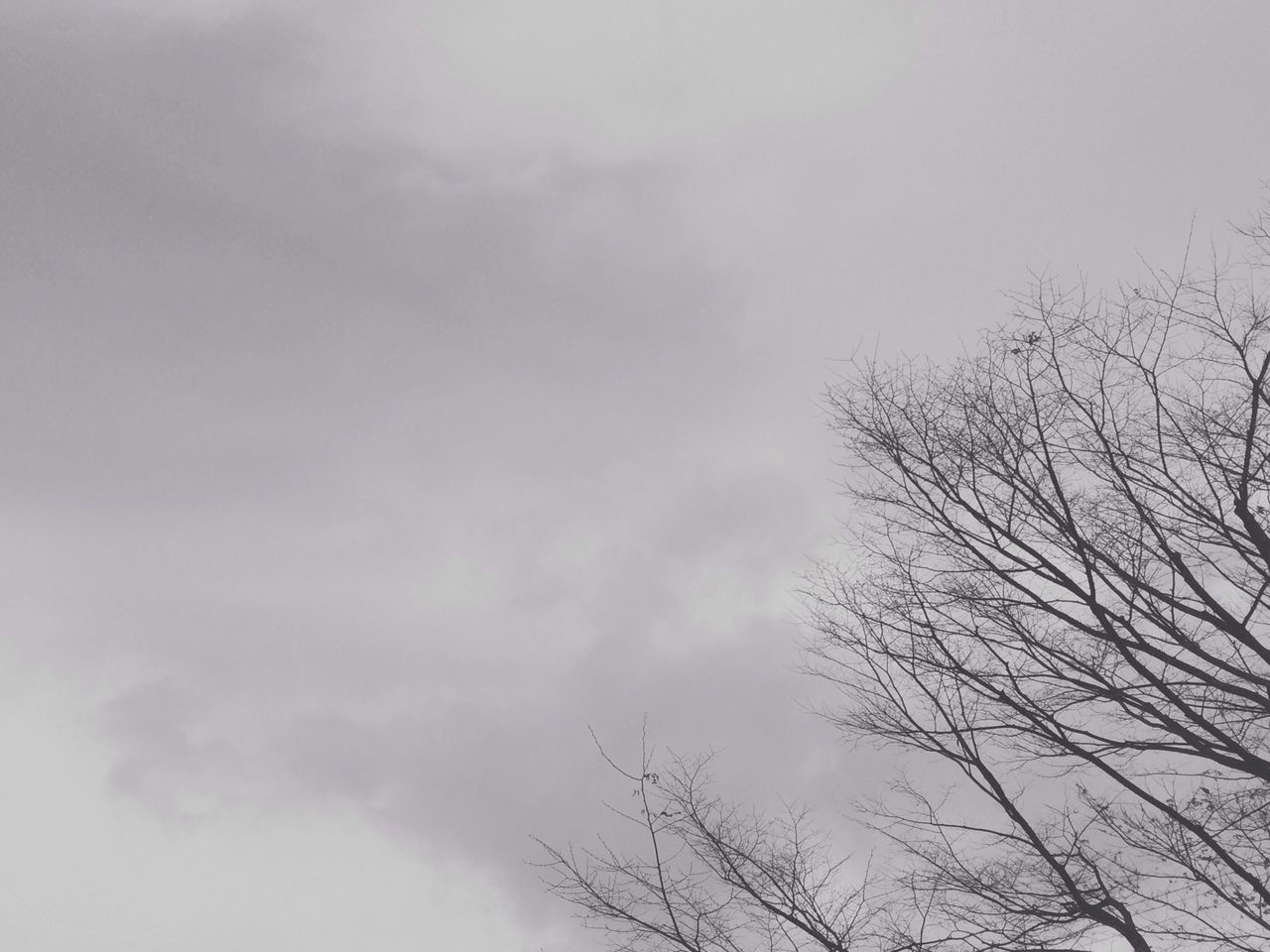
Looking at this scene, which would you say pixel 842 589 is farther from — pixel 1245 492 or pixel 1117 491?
pixel 1245 492

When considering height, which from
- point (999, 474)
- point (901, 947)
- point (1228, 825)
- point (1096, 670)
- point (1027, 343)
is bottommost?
point (901, 947)

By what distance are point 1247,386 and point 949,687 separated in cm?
316

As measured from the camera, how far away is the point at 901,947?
6707mm

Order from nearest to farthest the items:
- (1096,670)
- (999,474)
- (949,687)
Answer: (1096,670), (949,687), (999,474)

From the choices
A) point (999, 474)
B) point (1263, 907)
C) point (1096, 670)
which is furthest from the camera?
point (999, 474)

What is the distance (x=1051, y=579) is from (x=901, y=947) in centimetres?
284

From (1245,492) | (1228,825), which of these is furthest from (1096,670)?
(1245,492)

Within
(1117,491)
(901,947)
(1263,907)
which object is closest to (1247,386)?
(1117,491)

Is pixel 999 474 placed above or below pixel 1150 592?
above

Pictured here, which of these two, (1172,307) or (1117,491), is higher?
(1172,307)

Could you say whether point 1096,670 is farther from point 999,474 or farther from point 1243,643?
point 999,474

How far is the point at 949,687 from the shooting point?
7.04 metres

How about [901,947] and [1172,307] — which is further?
[1172,307]

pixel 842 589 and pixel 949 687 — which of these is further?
pixel 842 589
